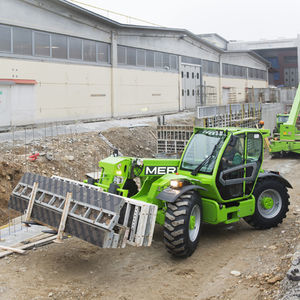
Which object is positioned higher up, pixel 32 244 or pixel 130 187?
pixel 130 187

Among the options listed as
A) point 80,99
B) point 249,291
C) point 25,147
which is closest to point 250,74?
point 80,99

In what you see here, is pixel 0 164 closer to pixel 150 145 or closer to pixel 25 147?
pixel 25 147

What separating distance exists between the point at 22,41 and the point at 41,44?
1.16 m

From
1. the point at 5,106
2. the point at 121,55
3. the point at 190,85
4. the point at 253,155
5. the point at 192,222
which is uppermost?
the point at 121,55

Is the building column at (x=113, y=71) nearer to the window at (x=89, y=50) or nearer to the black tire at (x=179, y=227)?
the window at (x=89, y=50)

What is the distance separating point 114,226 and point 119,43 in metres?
19.6

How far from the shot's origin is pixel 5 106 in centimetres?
1711

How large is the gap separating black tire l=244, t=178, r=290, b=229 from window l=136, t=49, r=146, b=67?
61.0ft

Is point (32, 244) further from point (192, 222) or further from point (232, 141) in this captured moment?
point (232, 141)

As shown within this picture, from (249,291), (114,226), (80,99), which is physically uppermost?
(80,99)

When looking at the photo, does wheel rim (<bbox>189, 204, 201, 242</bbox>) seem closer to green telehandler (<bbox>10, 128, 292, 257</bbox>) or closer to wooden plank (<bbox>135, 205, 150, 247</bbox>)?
green telehandler (<bbox>10, 128, 292, 257</bbox>)

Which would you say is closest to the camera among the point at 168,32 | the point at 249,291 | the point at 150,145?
the point at 249,291

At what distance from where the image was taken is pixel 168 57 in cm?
2966

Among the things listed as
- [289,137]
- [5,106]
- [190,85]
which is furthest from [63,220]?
[190,85]
